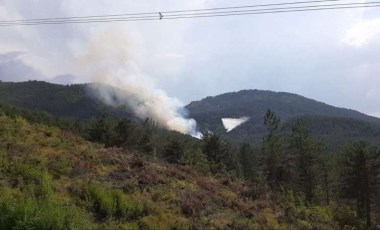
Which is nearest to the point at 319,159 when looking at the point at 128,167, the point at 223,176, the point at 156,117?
the point at 223,176

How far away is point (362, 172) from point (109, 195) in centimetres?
4977

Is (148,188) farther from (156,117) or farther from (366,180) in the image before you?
(156,117)

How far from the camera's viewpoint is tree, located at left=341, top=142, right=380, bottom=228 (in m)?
55.1

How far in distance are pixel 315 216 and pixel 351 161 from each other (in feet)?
147

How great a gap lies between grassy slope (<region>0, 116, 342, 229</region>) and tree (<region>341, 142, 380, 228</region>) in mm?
39219

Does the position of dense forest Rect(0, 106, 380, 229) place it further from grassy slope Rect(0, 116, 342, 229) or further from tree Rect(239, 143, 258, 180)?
tree Rect(239, 143, 258, 180)

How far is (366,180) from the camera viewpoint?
56.3 m

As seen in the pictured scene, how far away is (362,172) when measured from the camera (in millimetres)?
55500

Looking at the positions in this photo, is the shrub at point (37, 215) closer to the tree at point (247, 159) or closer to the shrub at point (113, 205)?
the shrub at point (113, 205)

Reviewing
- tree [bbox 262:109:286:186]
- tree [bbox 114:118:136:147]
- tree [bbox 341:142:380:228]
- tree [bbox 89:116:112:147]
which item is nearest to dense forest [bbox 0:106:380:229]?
tree [bbox 341:142:380:228]

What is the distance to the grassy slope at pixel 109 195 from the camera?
10.4m

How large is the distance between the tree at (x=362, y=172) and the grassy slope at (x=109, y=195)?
39219 millimetres

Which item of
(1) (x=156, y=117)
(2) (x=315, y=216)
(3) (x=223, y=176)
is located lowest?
(2) (x=315, y=216)

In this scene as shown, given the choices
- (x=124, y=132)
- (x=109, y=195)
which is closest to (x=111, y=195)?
(x=109, y=195)
